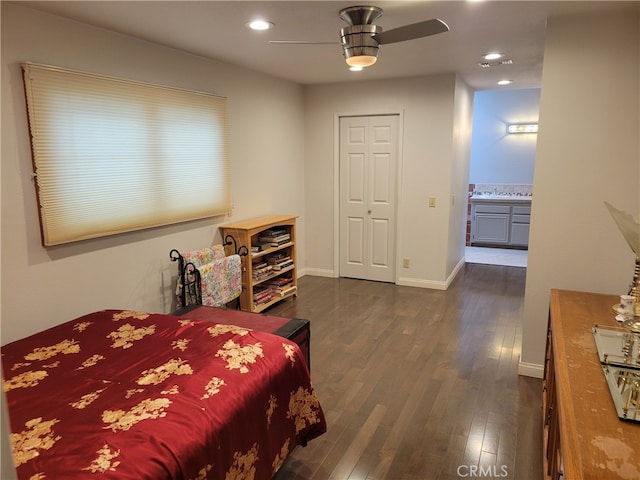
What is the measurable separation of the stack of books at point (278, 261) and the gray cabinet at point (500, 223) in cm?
417

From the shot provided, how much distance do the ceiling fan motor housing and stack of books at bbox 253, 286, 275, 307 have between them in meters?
2.56

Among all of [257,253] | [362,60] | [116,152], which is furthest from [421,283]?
[116,152]

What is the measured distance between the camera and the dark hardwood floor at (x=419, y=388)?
2.31 m

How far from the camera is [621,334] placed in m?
1.99

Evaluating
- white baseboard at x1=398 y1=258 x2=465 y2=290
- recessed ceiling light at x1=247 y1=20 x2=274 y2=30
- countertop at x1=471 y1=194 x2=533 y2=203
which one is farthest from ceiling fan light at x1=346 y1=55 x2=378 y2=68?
countertop at x1=471 y1=194 x2=533 y2=203

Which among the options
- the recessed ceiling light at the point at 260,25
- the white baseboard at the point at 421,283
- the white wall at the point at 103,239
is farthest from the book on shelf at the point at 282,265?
the recessed ceiling light at the point at 260,25

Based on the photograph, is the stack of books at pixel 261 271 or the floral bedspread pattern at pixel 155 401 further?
the stack of books at pixel 261 271

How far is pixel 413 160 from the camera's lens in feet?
17.0

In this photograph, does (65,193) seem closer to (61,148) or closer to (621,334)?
(61,148)

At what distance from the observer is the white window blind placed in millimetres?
2682

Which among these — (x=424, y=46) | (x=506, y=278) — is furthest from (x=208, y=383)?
(x=506, y=278)

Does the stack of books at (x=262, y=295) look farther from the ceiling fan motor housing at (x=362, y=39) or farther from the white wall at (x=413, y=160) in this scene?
the ceiling fan motor housing at (x=362, y=39)

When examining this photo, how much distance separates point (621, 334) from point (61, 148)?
10.4 feet

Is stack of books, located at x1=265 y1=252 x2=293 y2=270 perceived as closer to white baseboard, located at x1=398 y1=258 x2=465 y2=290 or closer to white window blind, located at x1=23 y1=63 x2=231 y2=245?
white window blind, located at x1=23 y1=63 x2=231 y2=245
